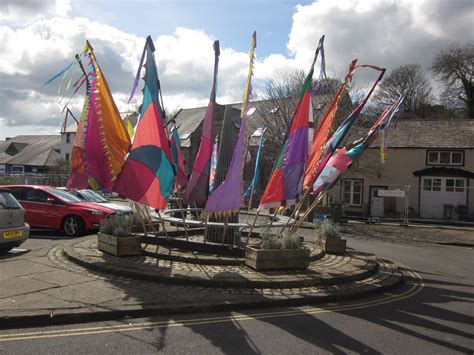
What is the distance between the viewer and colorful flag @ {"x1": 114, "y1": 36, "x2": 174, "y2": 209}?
8.25m

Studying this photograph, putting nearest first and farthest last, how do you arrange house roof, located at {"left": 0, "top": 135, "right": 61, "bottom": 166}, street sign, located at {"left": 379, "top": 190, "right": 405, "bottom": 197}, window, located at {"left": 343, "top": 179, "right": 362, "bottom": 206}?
street sign, located at {"left": 379, "top": 190, "right": 405, "bottom": 197} < window, located at {"left": 343, "top": 179, "right": 362, "bottom": 206} < house roof, located at {"left": 0, "top": 135, "right": 61, "bottom": 166}

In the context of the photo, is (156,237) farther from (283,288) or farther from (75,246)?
(283,288)

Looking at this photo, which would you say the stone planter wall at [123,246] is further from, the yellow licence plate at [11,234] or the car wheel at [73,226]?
the car wheel at [73,226]

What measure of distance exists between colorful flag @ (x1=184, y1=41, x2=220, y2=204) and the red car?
5500mm

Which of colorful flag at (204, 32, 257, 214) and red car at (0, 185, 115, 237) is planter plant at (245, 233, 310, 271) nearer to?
colorful flag at (204, 32, 257, 214)

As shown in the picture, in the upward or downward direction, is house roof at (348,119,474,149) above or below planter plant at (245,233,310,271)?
above

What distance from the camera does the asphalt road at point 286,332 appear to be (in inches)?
191

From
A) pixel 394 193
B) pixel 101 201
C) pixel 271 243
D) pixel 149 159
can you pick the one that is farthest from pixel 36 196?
pixel 394 193

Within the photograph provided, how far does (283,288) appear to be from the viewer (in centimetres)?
741

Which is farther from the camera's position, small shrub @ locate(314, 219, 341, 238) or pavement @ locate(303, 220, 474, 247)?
pavement @ locate(303, 220, 474, 247)

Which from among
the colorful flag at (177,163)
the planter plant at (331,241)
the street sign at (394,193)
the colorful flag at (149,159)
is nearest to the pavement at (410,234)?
the street sign at (394,193)

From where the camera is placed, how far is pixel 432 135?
34.1 metres

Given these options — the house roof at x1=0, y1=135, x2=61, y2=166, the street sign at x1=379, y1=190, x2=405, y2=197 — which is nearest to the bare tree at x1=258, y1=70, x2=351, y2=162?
the street sign at x1=379, y1=190, x2=405, y2=197

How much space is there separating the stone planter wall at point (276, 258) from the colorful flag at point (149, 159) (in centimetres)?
190
